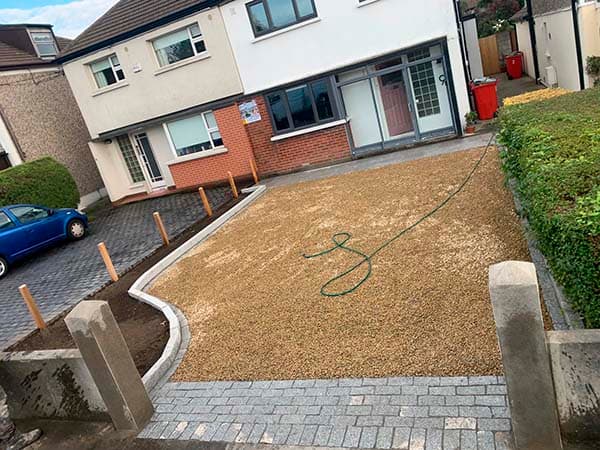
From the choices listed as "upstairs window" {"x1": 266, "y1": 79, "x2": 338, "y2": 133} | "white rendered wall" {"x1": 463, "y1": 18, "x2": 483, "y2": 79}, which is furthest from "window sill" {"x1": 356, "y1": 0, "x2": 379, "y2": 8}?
"white rendered wall" {"x1": 463, "y1": 18, "x2": 483, "y2": 79}

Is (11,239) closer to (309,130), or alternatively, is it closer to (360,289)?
(309,130)

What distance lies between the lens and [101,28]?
17047 mm

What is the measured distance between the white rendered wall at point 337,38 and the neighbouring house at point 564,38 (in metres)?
3.94

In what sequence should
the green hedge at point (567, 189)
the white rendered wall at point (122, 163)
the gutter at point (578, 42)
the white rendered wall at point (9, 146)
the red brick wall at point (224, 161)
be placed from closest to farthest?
the green hedge at point (567, 189) → the gutter at point (578, 42) → the red brick wall at point (224, 161) → the white rendered wall at point (122, 163) → the white rendered wall at point (9, 146)

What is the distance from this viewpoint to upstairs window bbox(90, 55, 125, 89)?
55.5 feet

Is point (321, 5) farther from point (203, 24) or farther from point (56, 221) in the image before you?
point (56, 221)

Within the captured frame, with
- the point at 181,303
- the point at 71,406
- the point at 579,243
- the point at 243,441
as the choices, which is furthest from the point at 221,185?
the point at 579,243

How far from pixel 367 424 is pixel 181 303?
4.39 metres

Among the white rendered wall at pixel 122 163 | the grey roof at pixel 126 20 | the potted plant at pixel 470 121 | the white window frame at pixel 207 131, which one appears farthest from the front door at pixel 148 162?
the potted plant at pixel 470 121

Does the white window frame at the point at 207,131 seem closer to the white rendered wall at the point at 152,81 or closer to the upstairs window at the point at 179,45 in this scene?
the white rendered wall at the point at 152,81

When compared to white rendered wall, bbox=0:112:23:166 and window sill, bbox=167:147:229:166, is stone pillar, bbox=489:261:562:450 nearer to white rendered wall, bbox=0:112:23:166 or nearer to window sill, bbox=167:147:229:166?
window sill, bbox=167:147:229:166

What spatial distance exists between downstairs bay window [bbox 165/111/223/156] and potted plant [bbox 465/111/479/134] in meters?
8.53

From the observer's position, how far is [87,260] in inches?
454

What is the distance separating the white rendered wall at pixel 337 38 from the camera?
12625 mm
